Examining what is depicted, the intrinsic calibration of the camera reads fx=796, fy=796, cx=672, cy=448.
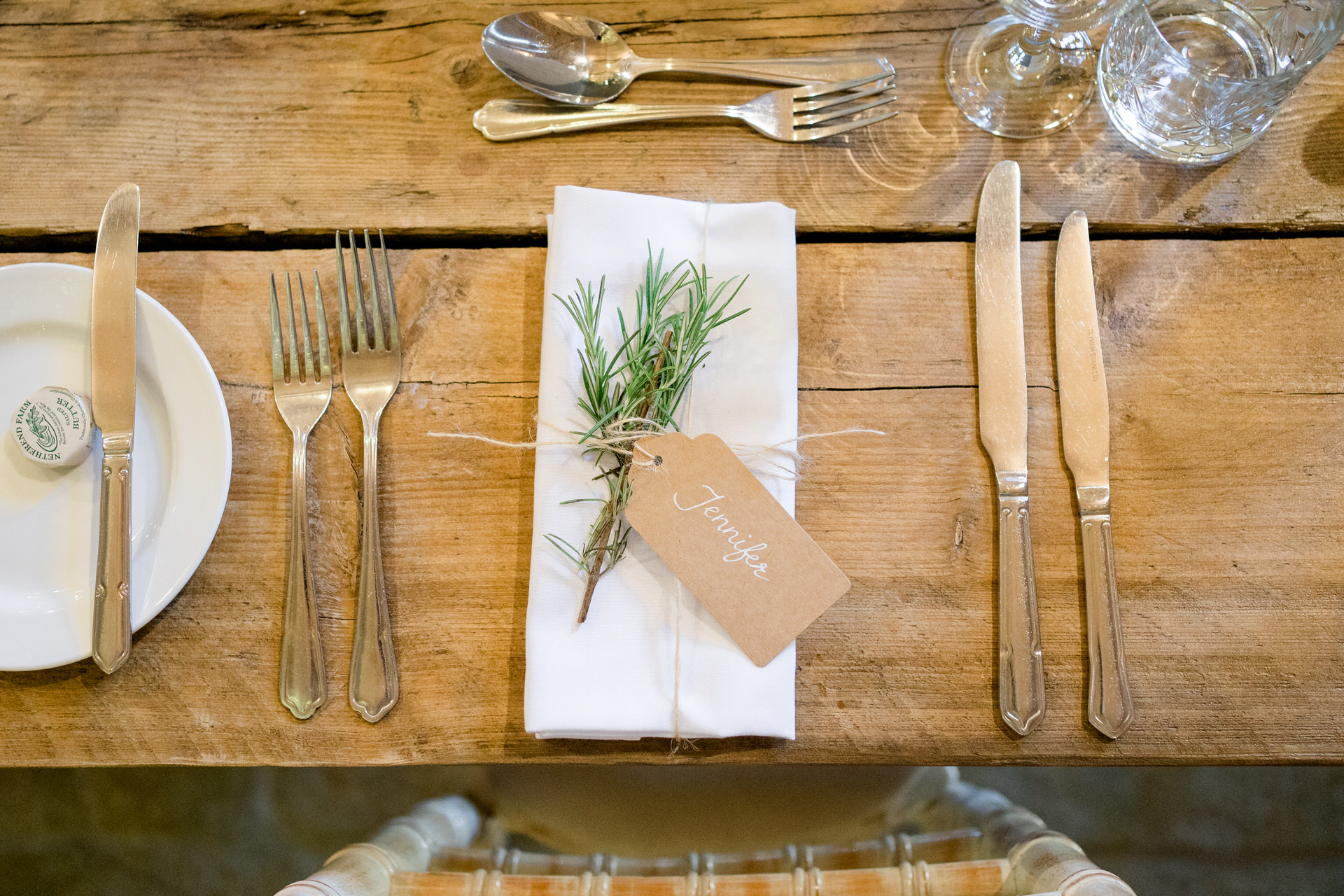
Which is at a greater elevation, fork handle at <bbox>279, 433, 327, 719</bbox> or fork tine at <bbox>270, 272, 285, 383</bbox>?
fork tine at <bbox>270, 272, 285, 383</bbox>

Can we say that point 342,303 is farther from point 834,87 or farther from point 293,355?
point 834,87

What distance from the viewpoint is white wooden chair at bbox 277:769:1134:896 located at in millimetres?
697

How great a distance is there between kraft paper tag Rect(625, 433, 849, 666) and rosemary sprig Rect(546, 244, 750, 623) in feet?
0.09

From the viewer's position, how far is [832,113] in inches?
35.4

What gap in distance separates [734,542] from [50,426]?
25.7 inches

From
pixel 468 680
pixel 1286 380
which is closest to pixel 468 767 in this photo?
pixel 468 680

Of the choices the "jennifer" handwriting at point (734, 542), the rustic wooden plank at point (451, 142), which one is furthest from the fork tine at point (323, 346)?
the "jennifer" handwriting at point (734, 542)

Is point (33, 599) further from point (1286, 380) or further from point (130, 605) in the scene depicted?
point (1286, 380)

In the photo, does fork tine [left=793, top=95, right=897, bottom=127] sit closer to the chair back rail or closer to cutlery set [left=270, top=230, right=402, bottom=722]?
cutlery set [left=270, top=230, right=402, bottom=722]

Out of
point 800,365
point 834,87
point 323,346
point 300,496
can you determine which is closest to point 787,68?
point 834,87

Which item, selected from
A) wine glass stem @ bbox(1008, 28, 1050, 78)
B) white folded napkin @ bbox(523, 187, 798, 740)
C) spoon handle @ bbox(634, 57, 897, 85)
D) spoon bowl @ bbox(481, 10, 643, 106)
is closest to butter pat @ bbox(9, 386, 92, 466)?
white folded napkin @ bbox(523, 187, 798, 740)

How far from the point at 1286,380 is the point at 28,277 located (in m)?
1.28

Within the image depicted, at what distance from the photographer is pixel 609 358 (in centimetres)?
80

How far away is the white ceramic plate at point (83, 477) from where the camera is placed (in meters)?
0.75
